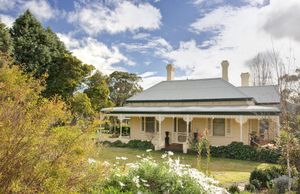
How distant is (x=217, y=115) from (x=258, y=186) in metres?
11.1

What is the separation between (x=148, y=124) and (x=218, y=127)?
6.12 metres

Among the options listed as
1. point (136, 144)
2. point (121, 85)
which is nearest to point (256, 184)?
point (136, 144)

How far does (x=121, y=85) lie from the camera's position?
54656 mm

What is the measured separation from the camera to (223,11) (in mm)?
13047

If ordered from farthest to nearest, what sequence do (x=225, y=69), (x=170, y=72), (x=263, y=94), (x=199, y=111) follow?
(x=170, y=72) → (x=263, y=94) → (x=225, y=69) → (x=199, y=111)

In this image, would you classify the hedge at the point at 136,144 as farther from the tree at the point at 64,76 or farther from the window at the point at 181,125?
the tree at the point at 64,76

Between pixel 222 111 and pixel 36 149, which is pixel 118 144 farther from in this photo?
pixel 36 149

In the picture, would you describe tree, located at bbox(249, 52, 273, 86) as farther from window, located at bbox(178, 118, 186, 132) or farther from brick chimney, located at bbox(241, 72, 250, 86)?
window, located at bbox(178, 118, 186, 132)

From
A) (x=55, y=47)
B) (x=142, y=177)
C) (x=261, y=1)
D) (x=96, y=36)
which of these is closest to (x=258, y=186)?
(x=142, y=177)

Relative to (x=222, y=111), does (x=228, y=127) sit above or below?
below

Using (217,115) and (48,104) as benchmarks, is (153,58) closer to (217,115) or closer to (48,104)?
(217,115)

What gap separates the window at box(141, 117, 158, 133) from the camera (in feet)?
83.9

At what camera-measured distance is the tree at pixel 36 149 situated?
3643 mm

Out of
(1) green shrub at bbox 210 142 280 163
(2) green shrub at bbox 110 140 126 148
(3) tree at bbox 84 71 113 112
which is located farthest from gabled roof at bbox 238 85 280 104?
(3) tree at bbox 84 71 113 112
